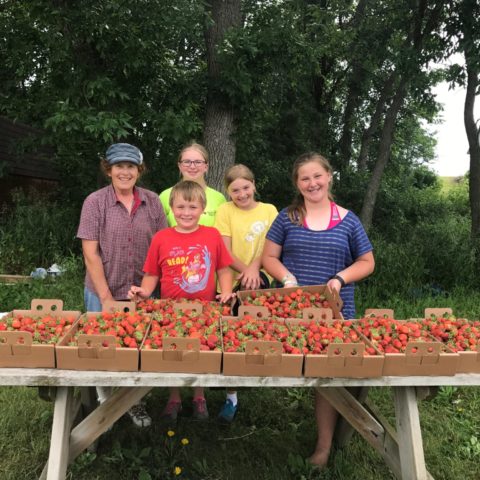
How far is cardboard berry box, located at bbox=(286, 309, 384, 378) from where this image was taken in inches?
75.7

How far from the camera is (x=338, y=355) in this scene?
1920mm

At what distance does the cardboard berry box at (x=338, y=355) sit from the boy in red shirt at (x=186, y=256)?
791mm

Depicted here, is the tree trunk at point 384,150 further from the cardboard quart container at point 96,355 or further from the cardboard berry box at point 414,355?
the cardboard quart container at point 96,355

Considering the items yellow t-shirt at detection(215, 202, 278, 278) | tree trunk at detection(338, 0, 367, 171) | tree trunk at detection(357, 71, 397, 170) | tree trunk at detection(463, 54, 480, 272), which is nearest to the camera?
yellow t-shirt at detection(215, 202, 278, 278)

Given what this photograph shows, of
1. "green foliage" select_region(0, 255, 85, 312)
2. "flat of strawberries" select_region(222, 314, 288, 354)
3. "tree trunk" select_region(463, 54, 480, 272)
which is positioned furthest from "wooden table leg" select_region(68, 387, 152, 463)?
"tree trunk" select_region(463, 54, 480, 272)

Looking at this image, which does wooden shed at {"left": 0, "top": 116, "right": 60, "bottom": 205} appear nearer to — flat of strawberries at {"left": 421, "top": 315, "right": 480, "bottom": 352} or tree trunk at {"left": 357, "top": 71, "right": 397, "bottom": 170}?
flat of strawberries at {"left": 421, "top": 315, "right": 480, "bottom": 352}

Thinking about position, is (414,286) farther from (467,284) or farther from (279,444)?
(279,444)

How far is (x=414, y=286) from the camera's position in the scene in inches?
244

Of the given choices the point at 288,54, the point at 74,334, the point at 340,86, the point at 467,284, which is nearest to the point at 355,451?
the point at 74,334

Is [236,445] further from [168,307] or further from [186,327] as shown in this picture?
[186,327]

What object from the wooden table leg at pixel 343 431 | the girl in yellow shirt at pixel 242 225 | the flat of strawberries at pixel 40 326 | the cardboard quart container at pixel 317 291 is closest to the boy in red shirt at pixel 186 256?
the cardboard quart container at pixel 317 291

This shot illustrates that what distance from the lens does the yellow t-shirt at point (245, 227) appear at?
10.3 ft

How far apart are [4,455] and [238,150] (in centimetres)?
647

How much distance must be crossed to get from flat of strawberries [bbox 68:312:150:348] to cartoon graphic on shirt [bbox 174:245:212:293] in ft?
1.68
